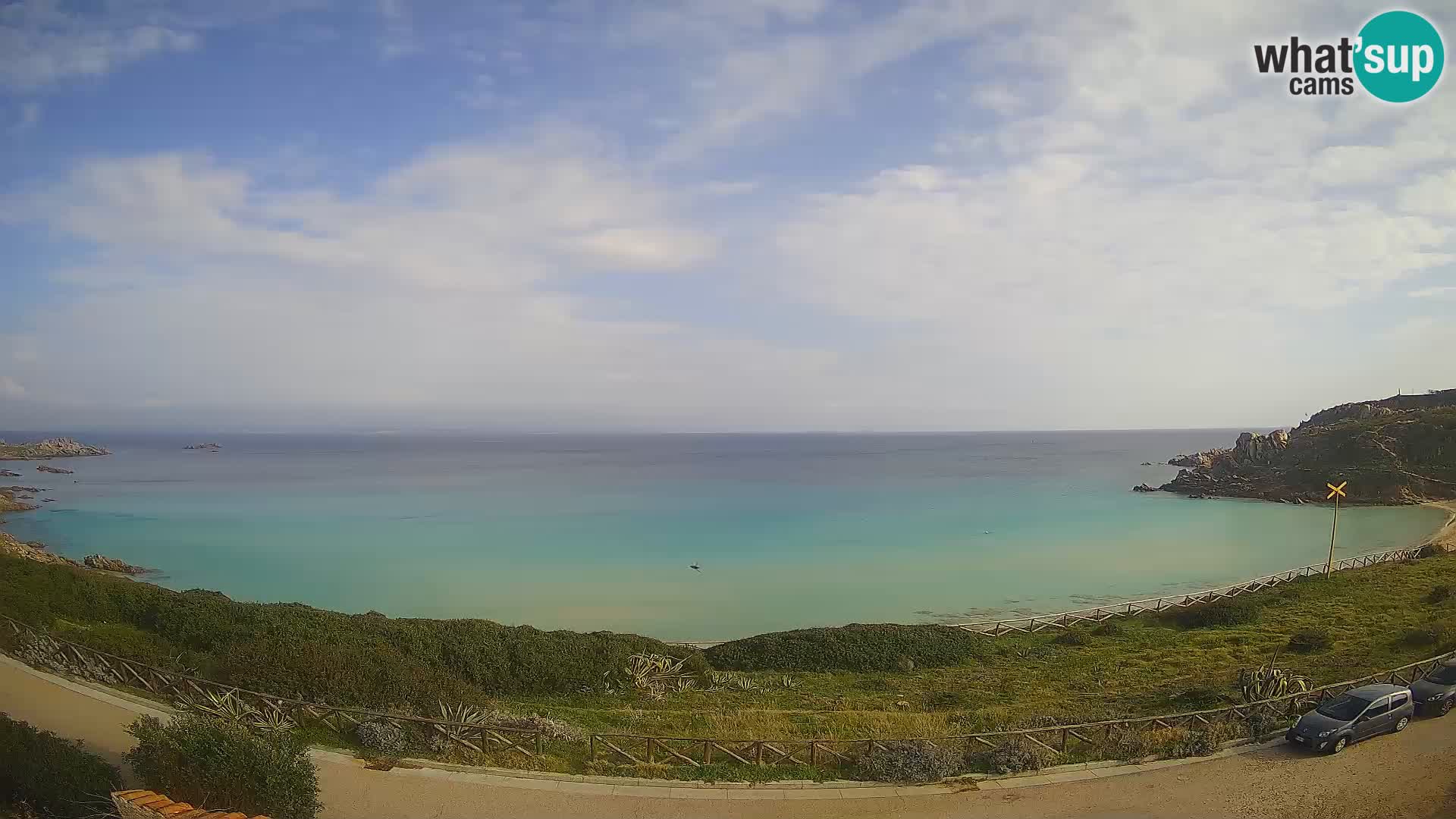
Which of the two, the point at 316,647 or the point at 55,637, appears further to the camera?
the point at 55,637

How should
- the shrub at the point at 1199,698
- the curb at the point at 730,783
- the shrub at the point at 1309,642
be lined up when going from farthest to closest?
the shrub at the point at 1309,642
the shrub at the point at 1199,698
the curb at the point at 730,783

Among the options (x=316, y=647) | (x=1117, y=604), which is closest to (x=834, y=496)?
(x=1117, y=604)

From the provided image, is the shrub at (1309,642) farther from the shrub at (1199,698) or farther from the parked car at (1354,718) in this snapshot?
the parked car at (1354,718)

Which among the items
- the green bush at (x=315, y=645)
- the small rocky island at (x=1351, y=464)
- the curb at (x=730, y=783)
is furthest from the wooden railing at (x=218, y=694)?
the small rocky island at (x=1351, y=464)

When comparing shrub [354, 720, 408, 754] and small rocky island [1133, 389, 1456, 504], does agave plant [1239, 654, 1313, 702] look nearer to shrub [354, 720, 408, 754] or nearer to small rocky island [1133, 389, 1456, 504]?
shrub [354, 720, 408, 754]

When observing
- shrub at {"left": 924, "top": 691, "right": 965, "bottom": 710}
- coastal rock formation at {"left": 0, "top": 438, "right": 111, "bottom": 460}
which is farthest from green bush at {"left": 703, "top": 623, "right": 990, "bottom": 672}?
coastal rock formation at {"left": 0, "top": 438, "right": 111, "bottom": 460}

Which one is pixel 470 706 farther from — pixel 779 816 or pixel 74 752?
pixel 779 816
